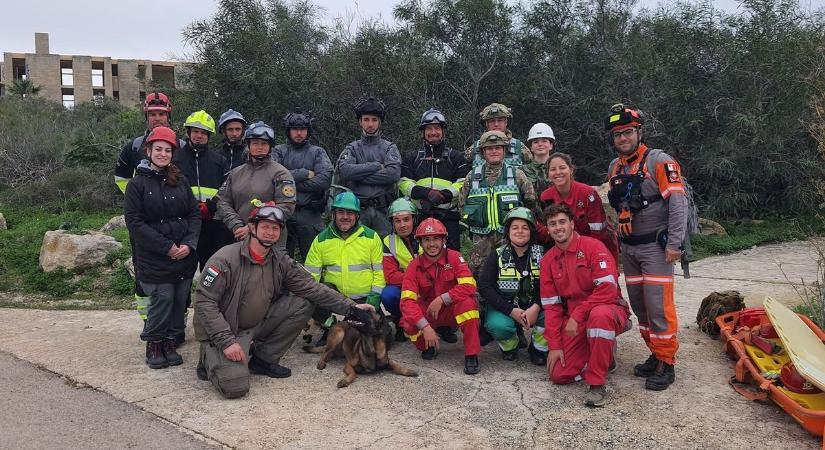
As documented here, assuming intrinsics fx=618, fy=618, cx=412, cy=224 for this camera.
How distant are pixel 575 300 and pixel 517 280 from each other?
1.92 ft

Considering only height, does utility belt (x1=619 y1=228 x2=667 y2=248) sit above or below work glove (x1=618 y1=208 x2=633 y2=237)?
below

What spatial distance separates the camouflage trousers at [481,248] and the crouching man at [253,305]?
4.00 feet

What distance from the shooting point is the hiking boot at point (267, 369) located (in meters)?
4.89

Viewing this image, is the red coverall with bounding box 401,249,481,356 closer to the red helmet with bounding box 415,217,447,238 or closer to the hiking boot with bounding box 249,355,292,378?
the red helmet with bounding box 415,217,447,238

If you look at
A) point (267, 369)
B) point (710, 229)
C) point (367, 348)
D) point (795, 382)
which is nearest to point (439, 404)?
point (367, 348)

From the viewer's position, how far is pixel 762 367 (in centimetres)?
438

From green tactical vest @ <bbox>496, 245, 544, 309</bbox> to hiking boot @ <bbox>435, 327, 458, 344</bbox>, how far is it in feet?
2.62

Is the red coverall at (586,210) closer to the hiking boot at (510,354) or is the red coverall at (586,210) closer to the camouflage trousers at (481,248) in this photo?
the camouflage trousers at (481,248)

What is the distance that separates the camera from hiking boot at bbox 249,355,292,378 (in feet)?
16.0

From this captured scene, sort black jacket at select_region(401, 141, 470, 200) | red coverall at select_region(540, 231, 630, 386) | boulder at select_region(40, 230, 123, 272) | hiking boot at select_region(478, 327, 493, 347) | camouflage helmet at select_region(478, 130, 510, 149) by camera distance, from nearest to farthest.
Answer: red coverall at select_region(540, 231, 630, 386) < hiking boot at select_region(478, 327, 493, 347) < camouflage helmet at select_region(478, 130, 510, 149) < black jacket at select_region(401, 141, 470, 200) < boulder at select_region(40, 230, 123, 272)

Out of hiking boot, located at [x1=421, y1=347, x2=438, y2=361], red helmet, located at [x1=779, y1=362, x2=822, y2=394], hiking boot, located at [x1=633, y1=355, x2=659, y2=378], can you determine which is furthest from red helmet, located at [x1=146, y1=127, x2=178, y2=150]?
red helmet, located at [x1=779, y1=362, x2=822, y2=394]

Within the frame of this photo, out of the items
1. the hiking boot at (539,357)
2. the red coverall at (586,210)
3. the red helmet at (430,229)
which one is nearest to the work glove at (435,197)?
the red helmet at (430,229)

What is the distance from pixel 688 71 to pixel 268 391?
11.2m

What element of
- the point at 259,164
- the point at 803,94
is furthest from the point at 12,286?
the point at 803,94
